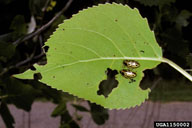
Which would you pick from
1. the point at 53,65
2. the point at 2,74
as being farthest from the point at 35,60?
the point at 53,65

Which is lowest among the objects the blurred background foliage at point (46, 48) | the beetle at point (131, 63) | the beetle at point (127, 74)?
the beetle at point (127, 74)

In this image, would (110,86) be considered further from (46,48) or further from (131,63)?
(131,63)

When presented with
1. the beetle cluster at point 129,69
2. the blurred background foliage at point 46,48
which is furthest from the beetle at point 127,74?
the blurred background foliage at point 46,48

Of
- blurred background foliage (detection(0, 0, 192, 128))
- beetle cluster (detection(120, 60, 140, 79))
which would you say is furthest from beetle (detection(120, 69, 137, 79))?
blurred background foliage (detection(0, 0, 192, 128))

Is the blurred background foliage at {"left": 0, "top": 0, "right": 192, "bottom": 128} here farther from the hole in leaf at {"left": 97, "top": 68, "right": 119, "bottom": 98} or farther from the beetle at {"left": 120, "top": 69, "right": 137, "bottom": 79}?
the beetle at {"left": 120, "top": 69, "right": 137, "bottom": 79}

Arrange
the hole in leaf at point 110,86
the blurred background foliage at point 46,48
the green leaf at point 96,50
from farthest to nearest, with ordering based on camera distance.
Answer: the blurred background foliage at point 46,48 < the hole in leaf at point 110,86 < the green leaf at point 96,50

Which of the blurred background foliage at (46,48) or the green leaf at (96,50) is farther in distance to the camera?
the blurred background foliage at (46,48)

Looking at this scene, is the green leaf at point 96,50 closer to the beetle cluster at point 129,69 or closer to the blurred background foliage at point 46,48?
the beetle cluster at point 129,69
